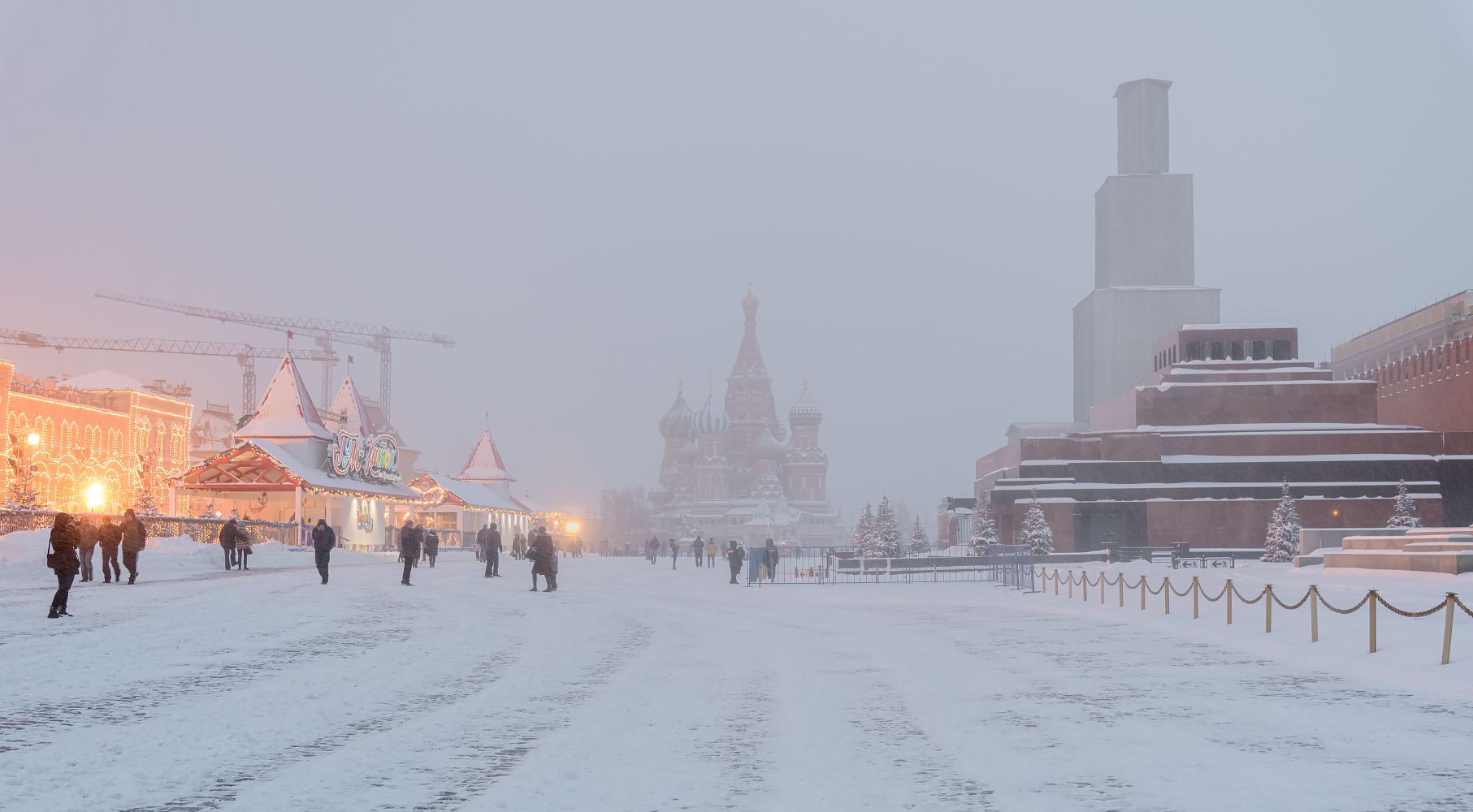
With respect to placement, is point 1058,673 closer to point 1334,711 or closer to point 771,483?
point 1334,711

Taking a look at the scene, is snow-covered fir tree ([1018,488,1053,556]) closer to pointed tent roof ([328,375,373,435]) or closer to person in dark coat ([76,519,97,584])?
pointed tent roof ([328,375,373,435])

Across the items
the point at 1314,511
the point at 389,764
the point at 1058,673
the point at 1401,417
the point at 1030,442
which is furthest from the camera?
the point at 1401,417

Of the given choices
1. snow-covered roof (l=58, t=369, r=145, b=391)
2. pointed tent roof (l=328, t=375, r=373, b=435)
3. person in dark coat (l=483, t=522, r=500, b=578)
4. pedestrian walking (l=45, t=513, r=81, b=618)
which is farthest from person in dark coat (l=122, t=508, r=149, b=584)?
snow-covered roof (l=58, t=369, r=145, b=391)

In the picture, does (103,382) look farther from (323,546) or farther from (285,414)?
(323,546)

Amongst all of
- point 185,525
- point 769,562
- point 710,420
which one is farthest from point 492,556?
point 710,420

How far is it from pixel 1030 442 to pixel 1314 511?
13257 mm

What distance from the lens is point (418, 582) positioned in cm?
2791

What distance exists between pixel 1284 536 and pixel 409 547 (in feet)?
106

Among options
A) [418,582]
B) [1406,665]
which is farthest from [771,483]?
[1406,665]

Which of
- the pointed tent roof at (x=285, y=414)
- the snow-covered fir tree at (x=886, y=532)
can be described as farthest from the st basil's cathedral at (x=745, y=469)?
the pointed tent roof at (x=285, y=414)

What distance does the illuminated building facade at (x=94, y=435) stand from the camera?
65.3m

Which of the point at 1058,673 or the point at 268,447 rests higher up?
the point at 268,447

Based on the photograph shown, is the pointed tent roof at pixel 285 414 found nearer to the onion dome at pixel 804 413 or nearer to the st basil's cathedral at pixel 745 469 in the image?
the st basil's cathedral at pixel 745 469

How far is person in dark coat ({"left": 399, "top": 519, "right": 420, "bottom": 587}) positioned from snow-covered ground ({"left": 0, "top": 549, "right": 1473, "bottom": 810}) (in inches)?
244
